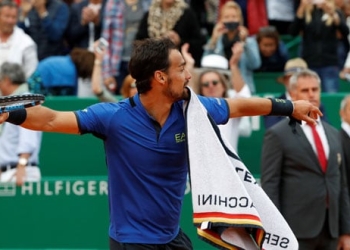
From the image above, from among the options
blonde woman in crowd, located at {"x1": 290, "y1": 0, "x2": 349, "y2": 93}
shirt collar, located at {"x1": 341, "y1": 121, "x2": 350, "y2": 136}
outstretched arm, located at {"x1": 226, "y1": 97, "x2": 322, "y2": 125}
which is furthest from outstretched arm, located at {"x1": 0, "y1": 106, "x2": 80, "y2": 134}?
blonde woman in crowd, located at {"x1": 290, "y1": 0, "x2": 349, "y2": 93}

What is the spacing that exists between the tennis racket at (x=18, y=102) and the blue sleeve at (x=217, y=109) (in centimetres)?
102

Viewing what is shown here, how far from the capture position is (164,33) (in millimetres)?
12219

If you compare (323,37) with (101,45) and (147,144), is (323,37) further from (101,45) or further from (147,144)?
Answer: (147,144)

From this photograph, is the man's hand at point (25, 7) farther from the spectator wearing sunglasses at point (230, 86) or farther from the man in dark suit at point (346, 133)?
the man in dark suit at point (346, 133)

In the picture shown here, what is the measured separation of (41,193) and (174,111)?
433cm

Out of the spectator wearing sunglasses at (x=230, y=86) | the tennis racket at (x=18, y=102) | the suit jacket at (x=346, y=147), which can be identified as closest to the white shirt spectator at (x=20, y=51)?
the spectator wearing sunglasses at (x=230, y=86)

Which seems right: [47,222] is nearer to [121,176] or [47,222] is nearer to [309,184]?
[309,184]

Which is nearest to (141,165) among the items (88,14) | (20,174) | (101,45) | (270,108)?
(270,108)

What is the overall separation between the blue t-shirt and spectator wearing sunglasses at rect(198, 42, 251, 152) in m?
3.51

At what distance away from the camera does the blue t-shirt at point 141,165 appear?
627cm

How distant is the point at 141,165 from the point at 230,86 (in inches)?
189

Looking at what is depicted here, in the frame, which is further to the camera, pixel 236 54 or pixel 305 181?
pixel 236 54

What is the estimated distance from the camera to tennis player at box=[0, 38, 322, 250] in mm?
6219

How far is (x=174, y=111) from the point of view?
6363 millimetres
